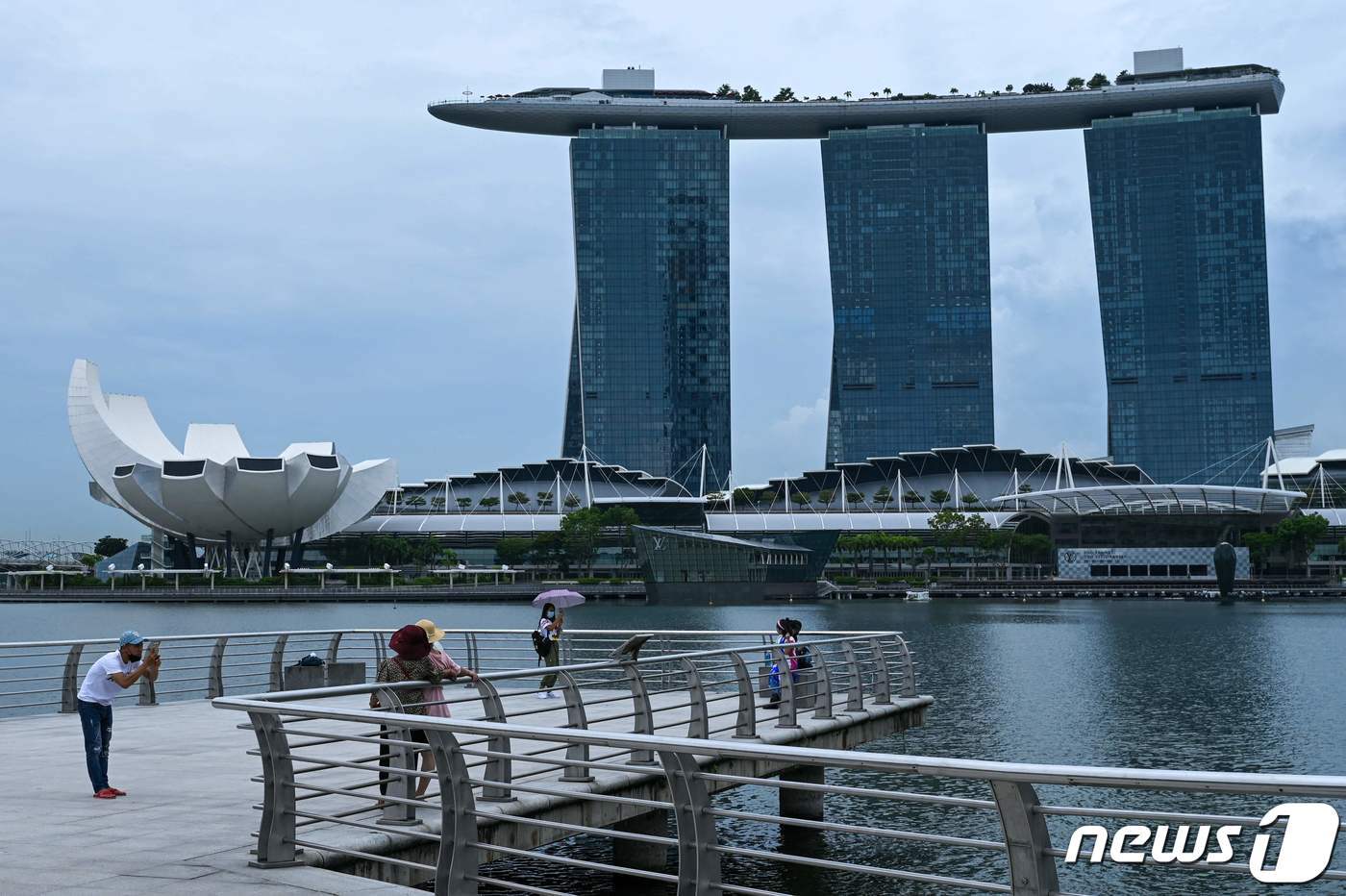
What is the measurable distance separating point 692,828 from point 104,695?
759cm

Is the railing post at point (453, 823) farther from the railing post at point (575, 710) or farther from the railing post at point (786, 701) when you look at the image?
the railing post at point (786, 701)

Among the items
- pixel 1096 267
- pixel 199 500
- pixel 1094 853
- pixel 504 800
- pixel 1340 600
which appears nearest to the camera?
pixel 1094 853

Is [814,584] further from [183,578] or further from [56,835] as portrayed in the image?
[56,835]

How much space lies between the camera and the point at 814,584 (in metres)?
133

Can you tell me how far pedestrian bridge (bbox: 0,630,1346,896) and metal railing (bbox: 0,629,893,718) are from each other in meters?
0.72

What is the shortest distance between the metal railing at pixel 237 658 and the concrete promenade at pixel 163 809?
48.2 inches

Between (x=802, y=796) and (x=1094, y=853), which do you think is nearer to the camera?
(x=1094, y=853)

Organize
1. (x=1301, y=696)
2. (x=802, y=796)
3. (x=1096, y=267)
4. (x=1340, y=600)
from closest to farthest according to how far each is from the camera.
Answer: (x=802, y=796), (x=1301, y=696), (x=1340, y=600), (x=1096, y=267)

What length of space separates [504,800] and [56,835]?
3516mm

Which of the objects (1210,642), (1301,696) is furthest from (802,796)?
(1210,642)

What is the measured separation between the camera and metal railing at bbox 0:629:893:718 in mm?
20719

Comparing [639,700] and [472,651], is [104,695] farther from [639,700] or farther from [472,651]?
[472,651]

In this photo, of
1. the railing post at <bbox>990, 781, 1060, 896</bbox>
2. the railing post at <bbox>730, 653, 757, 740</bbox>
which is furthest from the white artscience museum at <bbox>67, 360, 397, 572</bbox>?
the railing post at <bbox>990, 781, 1060, 896</bbox>

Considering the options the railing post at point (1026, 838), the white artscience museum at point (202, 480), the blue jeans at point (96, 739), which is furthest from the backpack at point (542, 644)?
the white artscience museum at point (202, 480)
